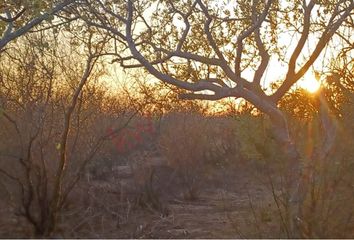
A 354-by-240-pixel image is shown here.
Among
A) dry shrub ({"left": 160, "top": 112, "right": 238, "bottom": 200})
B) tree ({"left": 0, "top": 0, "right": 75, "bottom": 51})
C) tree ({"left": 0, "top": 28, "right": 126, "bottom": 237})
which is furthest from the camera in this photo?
dry shrub ({"left": 160, "top": 112, "right": 238, "bottom": 200})

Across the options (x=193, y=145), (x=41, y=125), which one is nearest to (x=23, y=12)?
(x=41, y=125)

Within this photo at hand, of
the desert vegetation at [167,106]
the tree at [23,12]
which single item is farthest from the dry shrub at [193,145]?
the tree at [23,12]

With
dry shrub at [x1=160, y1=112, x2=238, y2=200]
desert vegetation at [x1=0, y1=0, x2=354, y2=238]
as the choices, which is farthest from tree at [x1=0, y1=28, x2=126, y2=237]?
dry shrub at [x1=160, y1=112, x2=238, y2=200]

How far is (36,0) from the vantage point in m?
8.47

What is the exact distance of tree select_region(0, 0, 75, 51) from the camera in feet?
28.1

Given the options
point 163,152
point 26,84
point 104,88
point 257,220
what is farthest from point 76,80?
point 163,152

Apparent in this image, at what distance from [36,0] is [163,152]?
10786 millimetres

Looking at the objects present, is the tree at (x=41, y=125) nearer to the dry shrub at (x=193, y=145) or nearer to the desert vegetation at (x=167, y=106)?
the desert vegetation at (x=167, y=106)

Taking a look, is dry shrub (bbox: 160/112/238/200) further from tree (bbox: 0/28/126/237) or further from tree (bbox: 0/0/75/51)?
tree (bbox: 0/0/75/51)

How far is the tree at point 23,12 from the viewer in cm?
856

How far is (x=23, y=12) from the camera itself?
29.1ft

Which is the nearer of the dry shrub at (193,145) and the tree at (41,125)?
the tree at (41,125)

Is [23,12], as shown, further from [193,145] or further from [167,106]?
[193,145]

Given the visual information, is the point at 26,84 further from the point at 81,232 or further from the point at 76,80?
the point at 81,232
